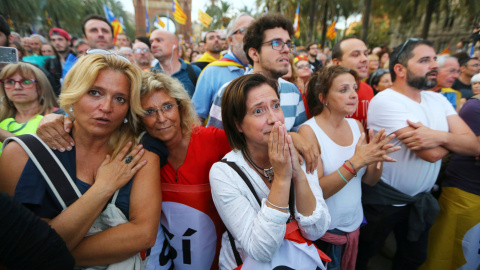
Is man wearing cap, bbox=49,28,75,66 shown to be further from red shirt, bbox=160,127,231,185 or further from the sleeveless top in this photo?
the sleeveless top

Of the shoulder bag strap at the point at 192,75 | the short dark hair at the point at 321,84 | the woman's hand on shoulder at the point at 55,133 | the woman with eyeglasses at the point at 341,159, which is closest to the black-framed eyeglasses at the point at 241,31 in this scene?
the shoulder bag strap at the point at 192,75

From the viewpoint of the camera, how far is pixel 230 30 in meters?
3.64

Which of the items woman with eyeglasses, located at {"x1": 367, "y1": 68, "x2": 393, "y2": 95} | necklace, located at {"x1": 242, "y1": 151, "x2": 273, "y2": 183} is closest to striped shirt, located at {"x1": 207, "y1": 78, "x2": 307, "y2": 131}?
necklace, located at {"x1": 242, "y1": 151, "x2": 273, "y2": 183}

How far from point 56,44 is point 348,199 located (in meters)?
6.73

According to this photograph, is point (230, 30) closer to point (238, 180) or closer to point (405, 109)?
point (405, 109)

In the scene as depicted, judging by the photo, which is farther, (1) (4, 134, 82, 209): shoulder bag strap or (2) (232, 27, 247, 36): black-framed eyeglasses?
(2) (232, 27, 247, 36): black-framed eyeglasses

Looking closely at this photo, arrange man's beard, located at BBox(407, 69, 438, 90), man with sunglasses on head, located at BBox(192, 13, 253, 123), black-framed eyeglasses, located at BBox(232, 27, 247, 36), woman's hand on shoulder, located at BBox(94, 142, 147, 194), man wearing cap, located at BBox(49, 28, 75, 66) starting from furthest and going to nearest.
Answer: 1. man wearing cap, located at BBox(49, 28, 75, 66)
2. black-framed eyeglasses, located at BBox(232, 27, 247, 36)
3. man with sunglasses on head, located at BBox(192, 13, 253, 123)
4. man's beard, located at BBox(407, 69, 438, 90)
5. woman's hand on shoulder, located at BBox(94, 142, 147, 194)

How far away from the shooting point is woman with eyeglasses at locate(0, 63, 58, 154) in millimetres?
2396

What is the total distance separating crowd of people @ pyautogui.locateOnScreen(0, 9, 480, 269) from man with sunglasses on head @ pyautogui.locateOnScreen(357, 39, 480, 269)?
0.04 feet

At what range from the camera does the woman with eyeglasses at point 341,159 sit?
191 centimetres

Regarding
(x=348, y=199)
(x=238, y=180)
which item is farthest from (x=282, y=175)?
(x=348, y=199)

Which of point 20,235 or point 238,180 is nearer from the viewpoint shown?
point 20,235

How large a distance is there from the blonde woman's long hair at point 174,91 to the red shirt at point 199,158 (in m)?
0.09

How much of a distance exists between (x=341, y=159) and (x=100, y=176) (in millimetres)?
1808
